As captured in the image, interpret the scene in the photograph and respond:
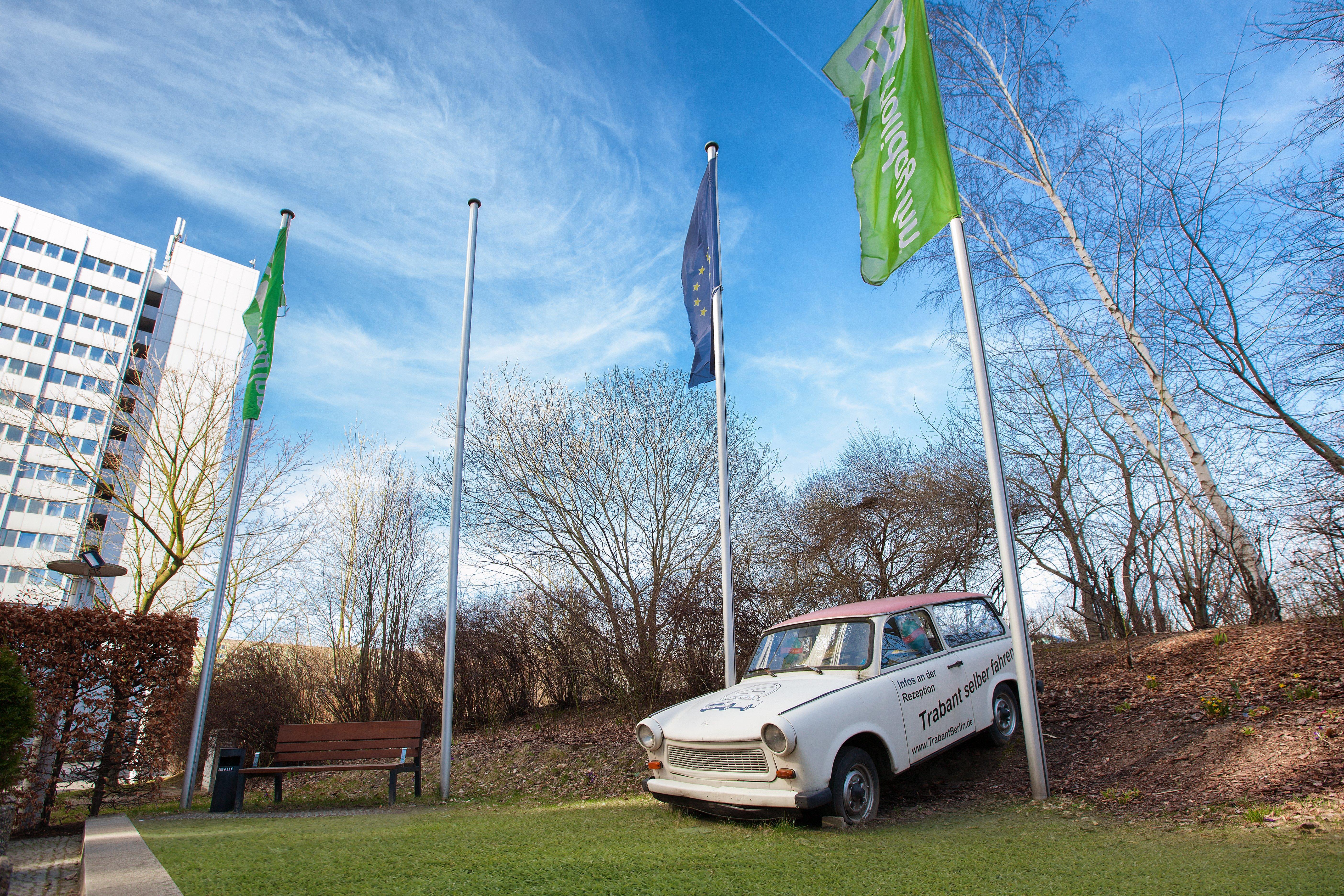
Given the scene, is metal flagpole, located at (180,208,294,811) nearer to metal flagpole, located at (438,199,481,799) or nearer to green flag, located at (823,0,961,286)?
metal flagpole, located at (438,199,481,799)

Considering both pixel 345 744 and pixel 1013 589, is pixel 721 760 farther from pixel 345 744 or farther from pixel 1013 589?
pixel 345 744

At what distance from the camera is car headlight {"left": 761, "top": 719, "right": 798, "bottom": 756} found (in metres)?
4.73

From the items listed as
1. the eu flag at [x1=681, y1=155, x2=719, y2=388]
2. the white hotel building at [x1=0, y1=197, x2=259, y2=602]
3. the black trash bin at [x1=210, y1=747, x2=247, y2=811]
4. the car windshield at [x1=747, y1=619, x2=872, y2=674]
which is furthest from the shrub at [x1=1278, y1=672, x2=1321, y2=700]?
the white hotel building at [x1=0, y1=197, x2=259, y2=602]

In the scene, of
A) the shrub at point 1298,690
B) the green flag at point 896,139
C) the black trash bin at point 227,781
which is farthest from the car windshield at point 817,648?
the black trash bin at point 227,781

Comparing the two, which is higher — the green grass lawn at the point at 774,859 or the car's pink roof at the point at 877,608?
the car's pink roof at the point at 877,608

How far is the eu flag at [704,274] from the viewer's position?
32.9 feet

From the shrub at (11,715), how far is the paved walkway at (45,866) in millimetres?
721

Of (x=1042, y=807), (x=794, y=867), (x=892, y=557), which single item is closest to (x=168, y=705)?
(x=794, y=867)

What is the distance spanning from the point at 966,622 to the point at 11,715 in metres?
8.58

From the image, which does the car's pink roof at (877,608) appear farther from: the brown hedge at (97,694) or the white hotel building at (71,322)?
the white hotel building at (71,322)

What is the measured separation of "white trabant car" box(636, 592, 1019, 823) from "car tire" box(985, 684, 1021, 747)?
2 centimetres

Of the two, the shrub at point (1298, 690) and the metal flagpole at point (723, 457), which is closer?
the shrub at point (1298, 690)

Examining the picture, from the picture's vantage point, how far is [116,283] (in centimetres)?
5419

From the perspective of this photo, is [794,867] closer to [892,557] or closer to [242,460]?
[242,460]
